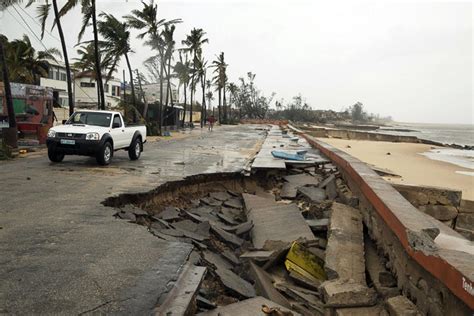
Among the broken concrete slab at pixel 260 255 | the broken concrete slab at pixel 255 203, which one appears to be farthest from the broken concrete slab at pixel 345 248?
the broken concrete slab at pixel 255 203

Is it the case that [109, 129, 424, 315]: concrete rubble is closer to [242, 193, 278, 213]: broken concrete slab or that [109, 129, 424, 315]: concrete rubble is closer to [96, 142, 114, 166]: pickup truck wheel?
[242, 193, 278, 213]: broken concrete slab

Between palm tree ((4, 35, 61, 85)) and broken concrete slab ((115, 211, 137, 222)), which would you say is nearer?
broken concrete slab ((115, 211, 137, 222))

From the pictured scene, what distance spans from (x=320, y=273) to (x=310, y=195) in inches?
175

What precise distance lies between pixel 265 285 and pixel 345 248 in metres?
1.37

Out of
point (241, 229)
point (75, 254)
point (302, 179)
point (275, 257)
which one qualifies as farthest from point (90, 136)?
point (275, 257)

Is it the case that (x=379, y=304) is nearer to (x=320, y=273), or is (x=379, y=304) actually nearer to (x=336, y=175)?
(x=320, y=273)

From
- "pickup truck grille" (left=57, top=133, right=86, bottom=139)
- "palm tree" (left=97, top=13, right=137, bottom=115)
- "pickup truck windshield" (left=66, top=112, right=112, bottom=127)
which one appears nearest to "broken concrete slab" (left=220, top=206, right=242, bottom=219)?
"pickup truck grille" (left=57, top=133, right=86, bottom=139)

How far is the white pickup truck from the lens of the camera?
1205 cm

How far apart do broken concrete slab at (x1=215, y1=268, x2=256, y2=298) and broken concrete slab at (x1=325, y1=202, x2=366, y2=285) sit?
0.96m

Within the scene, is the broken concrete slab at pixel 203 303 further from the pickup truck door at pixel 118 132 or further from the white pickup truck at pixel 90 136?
the pickup truck door at pixel 118 132

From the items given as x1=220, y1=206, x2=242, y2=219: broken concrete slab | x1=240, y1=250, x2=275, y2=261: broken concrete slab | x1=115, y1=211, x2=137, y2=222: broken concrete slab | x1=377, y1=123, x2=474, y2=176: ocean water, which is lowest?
x1=377, y1=123, x2=474, y2=176: ocean water

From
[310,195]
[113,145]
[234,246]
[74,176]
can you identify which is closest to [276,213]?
[234,246]

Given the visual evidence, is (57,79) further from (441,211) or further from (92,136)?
(441,211)

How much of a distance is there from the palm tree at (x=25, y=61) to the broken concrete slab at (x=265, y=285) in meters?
41.2
